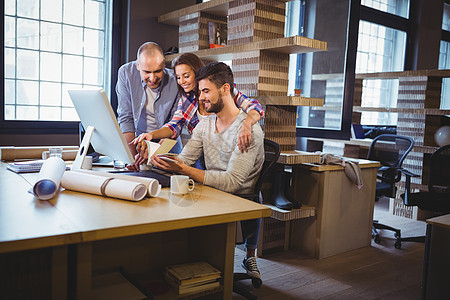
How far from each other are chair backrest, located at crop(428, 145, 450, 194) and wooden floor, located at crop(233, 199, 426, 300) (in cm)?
55

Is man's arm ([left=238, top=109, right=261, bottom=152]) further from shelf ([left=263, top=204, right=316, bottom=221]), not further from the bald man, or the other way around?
shelf ([left=263, top=204, right=316, bottom=221])

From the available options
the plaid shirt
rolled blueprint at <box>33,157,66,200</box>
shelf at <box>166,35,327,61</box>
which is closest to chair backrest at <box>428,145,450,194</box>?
shelf at <box>166,35,327,61</box>

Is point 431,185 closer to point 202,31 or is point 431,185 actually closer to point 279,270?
point 279,270

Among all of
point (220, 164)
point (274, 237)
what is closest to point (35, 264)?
point (220, 164)

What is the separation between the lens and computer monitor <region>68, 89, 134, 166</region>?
71.6 inches

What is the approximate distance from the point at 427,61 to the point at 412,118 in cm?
333

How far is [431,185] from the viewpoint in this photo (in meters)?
3.50

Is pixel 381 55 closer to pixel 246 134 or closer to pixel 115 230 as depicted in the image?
pixel 246 134

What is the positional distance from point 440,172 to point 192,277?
2.77 metres

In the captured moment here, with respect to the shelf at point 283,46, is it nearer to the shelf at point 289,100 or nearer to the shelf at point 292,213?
the shelf at point 289,100

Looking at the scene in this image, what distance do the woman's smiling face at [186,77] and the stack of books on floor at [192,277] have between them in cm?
131

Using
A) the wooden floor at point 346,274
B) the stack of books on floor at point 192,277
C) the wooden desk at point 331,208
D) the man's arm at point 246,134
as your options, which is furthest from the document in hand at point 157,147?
the wooden desk at point 331,208

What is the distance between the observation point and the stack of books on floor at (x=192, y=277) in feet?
5.00

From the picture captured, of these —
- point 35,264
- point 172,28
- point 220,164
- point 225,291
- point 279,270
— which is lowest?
point 279,270
